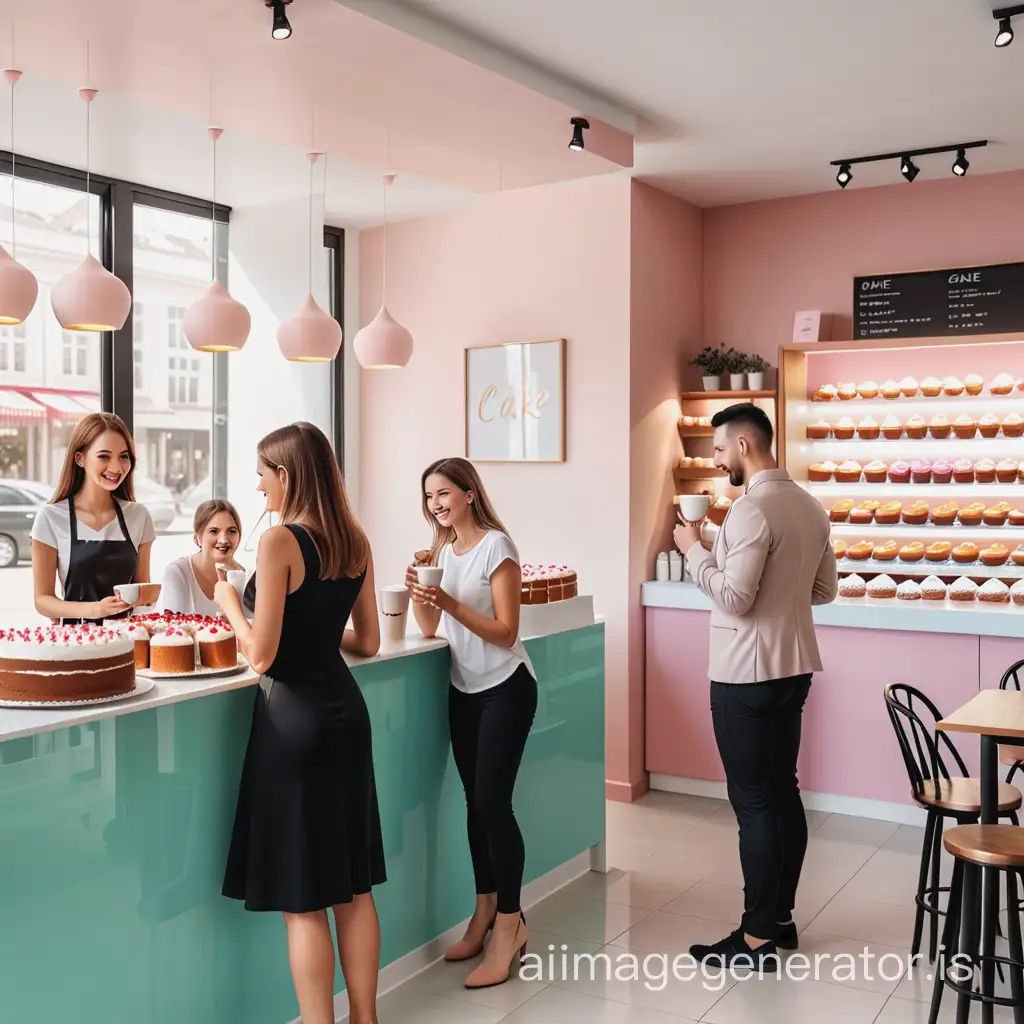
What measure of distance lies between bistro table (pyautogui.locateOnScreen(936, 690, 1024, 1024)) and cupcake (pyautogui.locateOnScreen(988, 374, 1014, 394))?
1973mm

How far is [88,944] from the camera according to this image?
238cm

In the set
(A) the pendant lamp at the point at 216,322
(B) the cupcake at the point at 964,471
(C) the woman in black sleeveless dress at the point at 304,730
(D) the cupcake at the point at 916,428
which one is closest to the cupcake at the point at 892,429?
(D) the cupcake at the point at 916,428

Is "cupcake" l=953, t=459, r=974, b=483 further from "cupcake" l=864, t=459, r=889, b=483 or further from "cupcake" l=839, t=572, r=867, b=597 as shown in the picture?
"cupcake" l=839, t=572, r=867, b=597

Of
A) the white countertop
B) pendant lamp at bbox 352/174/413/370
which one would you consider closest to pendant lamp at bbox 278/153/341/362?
pendant lamp at bbox 352/174/413/370

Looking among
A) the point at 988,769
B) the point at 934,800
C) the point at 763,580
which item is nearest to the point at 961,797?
the point at 934,800

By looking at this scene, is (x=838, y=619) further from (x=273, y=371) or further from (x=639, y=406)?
(x=273, y=371)

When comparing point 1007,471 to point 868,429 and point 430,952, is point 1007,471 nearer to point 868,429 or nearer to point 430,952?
point 868,429

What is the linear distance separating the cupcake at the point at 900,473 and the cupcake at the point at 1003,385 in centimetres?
52

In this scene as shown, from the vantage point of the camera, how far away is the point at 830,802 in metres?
5.05

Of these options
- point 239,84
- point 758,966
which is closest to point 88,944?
point 758,966

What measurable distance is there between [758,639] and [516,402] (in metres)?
2.49

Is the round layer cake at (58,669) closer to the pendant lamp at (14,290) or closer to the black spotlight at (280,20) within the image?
the pendant lamp at (14,290)

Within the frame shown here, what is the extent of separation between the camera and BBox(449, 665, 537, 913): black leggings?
10.6 ft

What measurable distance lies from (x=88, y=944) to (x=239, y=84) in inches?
99.9
